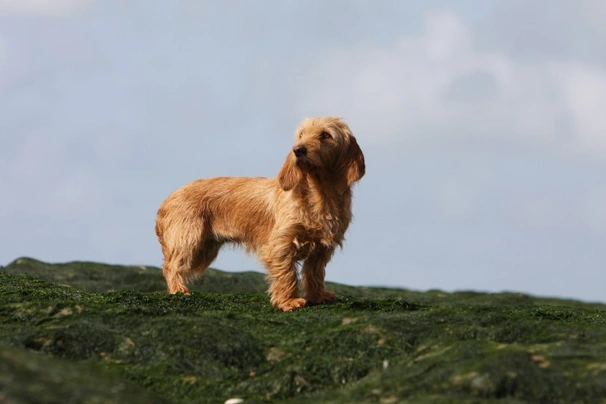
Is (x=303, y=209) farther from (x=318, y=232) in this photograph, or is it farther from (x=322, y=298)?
(x=322, y=298)

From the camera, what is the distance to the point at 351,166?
534 inches

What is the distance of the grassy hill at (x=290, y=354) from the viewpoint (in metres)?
7.87

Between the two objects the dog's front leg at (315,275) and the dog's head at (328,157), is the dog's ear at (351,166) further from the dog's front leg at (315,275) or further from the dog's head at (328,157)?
the dog's front leg at (315,275)

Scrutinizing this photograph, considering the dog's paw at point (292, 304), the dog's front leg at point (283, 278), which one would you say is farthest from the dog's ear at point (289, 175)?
the dog's paw at point (292, 304)

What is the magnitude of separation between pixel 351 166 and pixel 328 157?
39cm

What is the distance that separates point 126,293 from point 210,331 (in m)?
3.84

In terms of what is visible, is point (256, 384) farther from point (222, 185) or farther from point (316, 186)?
point (222, 185)

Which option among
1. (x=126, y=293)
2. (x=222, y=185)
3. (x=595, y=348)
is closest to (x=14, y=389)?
(x=595, y=348)

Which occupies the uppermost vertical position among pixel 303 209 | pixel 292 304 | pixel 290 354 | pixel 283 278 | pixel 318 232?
pixel 303 209

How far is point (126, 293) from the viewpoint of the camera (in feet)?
45.5

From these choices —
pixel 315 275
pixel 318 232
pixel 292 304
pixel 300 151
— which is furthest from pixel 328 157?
pixel 292 304

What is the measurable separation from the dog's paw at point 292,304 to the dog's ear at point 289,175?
1468mm

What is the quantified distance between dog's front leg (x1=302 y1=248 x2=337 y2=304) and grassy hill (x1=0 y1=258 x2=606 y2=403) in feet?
2.21

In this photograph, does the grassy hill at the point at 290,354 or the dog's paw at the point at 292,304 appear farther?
the dog's paw at the point at 292,304
